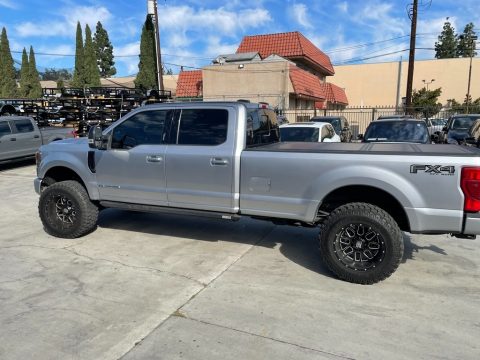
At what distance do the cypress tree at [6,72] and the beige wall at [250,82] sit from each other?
32.7 m

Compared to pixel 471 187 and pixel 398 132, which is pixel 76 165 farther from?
pixel 398 132

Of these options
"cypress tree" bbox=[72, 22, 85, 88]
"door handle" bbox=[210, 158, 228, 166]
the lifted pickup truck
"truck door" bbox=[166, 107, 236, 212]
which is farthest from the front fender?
"cypress tree" bbox=[72, 22, 85, 88]

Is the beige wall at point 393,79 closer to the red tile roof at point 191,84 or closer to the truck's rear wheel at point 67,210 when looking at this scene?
the red tile roof at point 191,84

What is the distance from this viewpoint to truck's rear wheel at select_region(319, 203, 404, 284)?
13.7 ft

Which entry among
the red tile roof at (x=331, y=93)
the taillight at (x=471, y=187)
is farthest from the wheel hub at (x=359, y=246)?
the red tile roof at (x=331, y=93)

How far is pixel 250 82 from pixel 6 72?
3721 cm

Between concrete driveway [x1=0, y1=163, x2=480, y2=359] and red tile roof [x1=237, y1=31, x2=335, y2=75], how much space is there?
29.6 meters

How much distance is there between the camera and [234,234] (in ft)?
20.2

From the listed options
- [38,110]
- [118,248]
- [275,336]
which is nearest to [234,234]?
[118,248]

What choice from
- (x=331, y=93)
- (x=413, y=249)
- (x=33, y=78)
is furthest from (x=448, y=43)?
(x=413, y=249)

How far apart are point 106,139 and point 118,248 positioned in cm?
154

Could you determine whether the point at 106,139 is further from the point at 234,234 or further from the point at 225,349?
the point at 225,349

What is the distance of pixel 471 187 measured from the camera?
383 centimetres

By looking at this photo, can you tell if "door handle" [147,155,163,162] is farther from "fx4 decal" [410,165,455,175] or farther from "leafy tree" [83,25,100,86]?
"leafy tree" [83,25,100,86]
